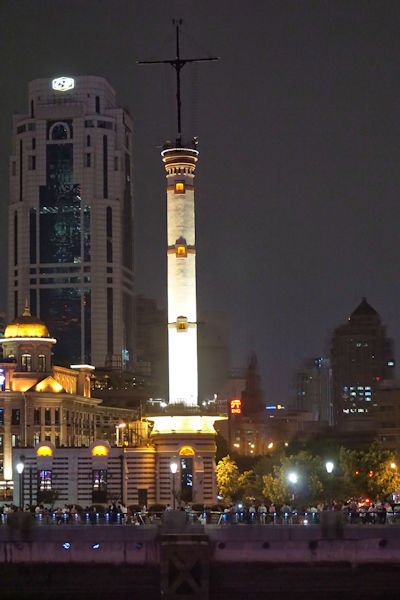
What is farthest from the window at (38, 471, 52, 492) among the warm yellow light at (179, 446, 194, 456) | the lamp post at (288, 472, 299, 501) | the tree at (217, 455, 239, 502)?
the tree at (217, 455, 239, 502)

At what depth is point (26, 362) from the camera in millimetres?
148500

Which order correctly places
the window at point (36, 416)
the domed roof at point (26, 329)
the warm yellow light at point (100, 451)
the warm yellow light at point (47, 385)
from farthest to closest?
the domed roof at point (26, 329), the warm yellow light at point (47, 385), the window at point (36, 416), the warm yellow light at point (100, 451)

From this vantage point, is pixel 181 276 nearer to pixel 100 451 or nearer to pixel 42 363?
pixel 100 451

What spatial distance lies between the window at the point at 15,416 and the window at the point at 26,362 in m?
5.76

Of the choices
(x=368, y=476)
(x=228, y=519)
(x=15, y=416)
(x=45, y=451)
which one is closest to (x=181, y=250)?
(x=45, y=451)

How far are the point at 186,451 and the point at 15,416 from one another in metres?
34.3

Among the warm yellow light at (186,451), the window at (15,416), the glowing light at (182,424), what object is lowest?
the warm yellow light at (186,451)

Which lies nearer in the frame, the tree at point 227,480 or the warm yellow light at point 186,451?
the warm yellow light at point 186,451

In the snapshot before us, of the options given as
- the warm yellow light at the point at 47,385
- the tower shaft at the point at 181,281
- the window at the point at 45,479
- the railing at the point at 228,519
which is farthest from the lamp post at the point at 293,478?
the railing at the point at 228,519

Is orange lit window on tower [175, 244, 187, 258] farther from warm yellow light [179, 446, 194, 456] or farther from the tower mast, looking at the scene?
warm yellow light [179, 446, 194, 456]

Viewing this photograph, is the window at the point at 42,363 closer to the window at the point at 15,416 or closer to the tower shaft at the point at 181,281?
the window at the point at 15,416

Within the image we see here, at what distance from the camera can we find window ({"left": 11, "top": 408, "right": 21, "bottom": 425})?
5664 inches

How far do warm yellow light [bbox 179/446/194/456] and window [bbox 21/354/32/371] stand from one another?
37534mm

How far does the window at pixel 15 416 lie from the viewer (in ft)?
472
